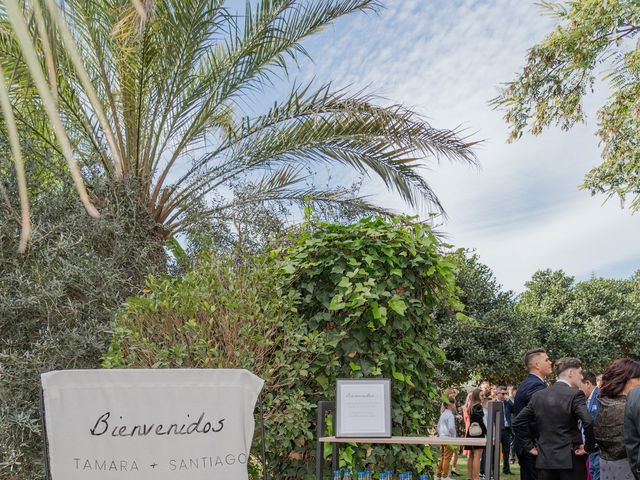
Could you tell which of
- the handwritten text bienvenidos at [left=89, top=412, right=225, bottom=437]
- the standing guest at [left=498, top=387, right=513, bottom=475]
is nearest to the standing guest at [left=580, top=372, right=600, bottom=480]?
the standing guest at [left=498, top=387, right=513, bottom=475]

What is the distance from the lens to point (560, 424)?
557cm

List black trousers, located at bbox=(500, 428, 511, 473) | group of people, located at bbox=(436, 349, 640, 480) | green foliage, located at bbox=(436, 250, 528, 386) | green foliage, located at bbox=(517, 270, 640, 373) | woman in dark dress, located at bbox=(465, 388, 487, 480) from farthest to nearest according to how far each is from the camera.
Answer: green foliage, located at bbox=(517, 270, 640, 373), green foliage, located at bbox=(436, 250, 528, 386), black trousers, located at bbox=(500, 428, 511, 473), woman in dark dress, located at bbox=(465, 388, 487, 480), group of people, located at bbox=(436, 349, 640, 480)

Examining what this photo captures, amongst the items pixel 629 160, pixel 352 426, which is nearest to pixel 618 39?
pixel 629 160

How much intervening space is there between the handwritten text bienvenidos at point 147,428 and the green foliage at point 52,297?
3257 millimetres

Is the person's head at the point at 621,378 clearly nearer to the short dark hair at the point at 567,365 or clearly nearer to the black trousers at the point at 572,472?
the short dark hair at the point at 567,365

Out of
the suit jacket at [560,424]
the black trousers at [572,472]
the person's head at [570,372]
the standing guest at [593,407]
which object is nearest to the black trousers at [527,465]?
the standing guest at [593,407]

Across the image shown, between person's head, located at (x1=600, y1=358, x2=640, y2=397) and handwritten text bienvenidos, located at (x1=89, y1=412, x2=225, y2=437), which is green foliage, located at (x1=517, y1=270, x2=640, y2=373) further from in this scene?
handwritten text bienvenidos, located at (x1=89, y1=412, x2=225, y2=437)

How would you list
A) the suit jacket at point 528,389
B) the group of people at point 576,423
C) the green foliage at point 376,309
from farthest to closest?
1. the suit jacket at point 528,389
2. the green foliage at point 376,309
3. the group of people at point 576,423

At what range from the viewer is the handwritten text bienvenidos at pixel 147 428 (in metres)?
3.77

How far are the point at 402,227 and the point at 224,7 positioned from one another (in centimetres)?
402

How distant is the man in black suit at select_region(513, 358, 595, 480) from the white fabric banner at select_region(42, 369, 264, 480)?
2.98 meters

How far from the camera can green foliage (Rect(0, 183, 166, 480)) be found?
6.76 meters

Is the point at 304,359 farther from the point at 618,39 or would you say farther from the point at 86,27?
the point at 618,39

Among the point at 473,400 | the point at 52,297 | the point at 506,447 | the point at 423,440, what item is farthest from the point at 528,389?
the point at 506,447
